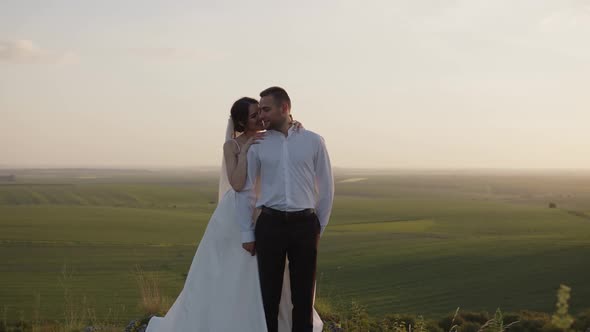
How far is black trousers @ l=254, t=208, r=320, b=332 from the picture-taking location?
4.78m

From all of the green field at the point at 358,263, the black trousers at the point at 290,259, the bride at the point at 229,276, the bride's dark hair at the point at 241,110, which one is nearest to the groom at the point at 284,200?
the black trousers at the point at 290,259

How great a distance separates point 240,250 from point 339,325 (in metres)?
2.13

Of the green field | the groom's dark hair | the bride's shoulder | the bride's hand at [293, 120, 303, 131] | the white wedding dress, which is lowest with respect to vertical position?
the green field

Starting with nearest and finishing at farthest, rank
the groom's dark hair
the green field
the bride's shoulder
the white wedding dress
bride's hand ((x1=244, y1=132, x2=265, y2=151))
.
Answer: the groom's dark hair → bride's hand ((x1=244, y1=132, x2=265, y2=151)) → the bride's shoulder → the white wedding dress → the green field

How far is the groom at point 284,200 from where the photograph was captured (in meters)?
4.77

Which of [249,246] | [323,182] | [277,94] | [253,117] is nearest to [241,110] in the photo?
[253,117]

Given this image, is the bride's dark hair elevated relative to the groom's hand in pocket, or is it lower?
elevated

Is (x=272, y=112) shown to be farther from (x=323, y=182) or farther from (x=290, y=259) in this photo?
(x=290, y=259)

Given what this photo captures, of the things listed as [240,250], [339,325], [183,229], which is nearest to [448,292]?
[339,325]

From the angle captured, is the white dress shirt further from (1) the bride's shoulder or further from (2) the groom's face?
(1) the bride's shoulder

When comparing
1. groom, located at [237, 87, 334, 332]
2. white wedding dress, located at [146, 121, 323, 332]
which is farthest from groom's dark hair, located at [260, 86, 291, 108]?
white wedding dress, located at [146, 121, 323, 332]

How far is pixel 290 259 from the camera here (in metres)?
4.94

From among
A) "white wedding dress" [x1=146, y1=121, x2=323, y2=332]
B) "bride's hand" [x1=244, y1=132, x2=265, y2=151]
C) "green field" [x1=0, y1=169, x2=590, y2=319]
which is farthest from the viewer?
"green field" [x1=0, y1=169, x2=590, y2=319]

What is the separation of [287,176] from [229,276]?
3.96ft
